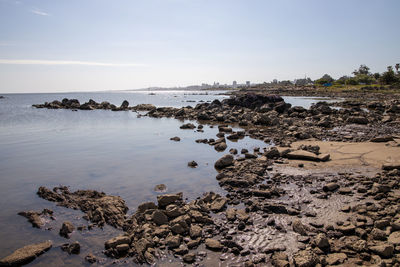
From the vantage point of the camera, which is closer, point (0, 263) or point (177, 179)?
point (0, 263)

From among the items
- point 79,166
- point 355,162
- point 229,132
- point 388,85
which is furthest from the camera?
point 388,85

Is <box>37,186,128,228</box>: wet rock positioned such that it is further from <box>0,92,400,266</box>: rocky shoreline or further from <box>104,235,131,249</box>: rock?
<box>104,235,131,249</box>: rock

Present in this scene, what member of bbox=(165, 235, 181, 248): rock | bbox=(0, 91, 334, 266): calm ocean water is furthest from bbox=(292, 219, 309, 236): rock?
bbox=(0, 91, 334, 266): calm ocean water

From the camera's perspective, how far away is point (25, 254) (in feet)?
21.6

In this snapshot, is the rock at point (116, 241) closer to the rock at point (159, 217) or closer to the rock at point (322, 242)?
the rock at point (159, 217)

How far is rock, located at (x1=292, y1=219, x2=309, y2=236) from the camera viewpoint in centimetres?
718

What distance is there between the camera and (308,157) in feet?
47.5

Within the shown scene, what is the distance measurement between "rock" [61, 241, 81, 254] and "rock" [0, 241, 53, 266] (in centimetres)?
49

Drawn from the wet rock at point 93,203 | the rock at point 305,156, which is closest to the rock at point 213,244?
the wet rock at point 93,203

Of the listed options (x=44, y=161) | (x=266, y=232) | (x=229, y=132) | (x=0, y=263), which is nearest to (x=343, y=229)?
(x=266, y=232)

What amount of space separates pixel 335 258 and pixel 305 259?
2.48 feet

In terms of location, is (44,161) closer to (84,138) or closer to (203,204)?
(84,138)

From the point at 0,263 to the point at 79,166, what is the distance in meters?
8.79

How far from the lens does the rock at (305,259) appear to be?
572cm
